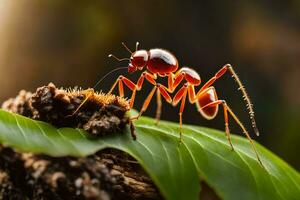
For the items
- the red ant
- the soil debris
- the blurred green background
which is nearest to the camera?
the soil debris

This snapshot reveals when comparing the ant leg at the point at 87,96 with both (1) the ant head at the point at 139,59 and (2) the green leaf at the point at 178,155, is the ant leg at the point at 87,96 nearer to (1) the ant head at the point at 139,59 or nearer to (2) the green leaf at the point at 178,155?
(2) the green leaf at the point at 178,155

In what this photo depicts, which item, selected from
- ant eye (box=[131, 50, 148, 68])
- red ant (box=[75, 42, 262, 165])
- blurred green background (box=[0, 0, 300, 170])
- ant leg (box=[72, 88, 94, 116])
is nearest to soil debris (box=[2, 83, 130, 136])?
ant leg (box=[72, 88, 94, 116])

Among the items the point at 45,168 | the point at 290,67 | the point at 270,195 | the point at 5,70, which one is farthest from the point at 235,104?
the point at 45,168

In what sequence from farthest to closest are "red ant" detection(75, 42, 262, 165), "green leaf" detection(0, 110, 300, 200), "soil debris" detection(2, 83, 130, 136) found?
"red ant" detection(75, 42, 262, 165), "soil debris" detection(2, 83, 130, 136), "green leaf" detection(0, 110, 300, 200)

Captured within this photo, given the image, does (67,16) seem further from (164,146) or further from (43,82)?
(164,146)

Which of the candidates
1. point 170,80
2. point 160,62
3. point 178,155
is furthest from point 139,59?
point 178,155

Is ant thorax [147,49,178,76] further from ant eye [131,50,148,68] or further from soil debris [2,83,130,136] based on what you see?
soil debris [2,83,130,136]

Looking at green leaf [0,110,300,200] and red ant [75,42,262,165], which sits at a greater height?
red ant [75,42,262,165]
